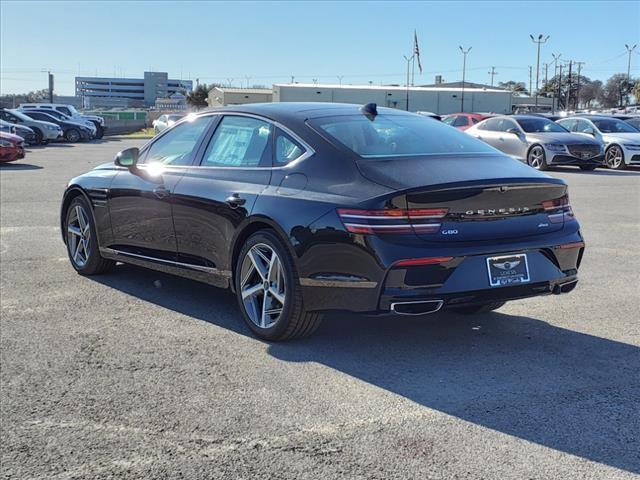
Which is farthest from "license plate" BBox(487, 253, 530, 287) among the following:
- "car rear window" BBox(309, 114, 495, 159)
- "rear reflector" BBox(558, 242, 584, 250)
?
"car rear window" BBox(309, 114, 495, 159)

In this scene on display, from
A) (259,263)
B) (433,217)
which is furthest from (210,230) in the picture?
(433,217)

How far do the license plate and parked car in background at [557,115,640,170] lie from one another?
17.1 metres

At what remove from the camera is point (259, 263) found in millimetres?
4793

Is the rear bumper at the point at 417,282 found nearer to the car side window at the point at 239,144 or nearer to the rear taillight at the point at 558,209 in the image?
the rear taillight at the point at 558,209

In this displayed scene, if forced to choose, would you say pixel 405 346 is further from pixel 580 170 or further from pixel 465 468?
pixel 580 170

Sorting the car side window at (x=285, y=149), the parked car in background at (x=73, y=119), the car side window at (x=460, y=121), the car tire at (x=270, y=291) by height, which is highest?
the parked car in background at (x=73, y=119)

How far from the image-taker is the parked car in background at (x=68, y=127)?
35.3m

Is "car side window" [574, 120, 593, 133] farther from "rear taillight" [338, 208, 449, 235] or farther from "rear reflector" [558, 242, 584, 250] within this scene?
"rear taillight" [338, 208, 449, 235]

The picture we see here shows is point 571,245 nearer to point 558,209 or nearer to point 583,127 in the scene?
point 558,209

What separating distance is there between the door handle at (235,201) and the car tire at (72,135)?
34.3m

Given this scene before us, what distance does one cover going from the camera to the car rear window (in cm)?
474

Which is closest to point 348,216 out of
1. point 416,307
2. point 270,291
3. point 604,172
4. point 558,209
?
point 416,307

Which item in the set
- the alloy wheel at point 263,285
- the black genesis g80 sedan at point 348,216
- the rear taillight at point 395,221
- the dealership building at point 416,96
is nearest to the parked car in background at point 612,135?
the black genesis g80 sedan at point 348,216

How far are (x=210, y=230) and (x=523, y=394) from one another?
8.00ft
